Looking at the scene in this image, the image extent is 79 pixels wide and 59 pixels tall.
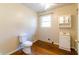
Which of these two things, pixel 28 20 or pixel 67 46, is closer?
pixel 67 46

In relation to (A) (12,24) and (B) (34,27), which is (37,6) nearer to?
(B) (34,27)

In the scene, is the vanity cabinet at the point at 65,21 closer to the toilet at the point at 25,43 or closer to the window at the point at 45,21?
the window at the point at 45,21

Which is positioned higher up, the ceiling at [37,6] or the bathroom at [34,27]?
the ceiling at [37,6]

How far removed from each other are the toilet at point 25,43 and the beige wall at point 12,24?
65mm

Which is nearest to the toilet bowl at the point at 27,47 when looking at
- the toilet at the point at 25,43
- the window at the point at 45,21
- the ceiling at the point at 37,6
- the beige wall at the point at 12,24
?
the toilet at the point at 25,43

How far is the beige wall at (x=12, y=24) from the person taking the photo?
1438mm

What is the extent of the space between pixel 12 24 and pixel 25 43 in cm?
36

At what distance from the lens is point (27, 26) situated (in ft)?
4.97

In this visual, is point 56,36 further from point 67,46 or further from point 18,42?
point 18,42

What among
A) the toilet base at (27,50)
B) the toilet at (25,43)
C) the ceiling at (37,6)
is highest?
the ceiling at (37,6)

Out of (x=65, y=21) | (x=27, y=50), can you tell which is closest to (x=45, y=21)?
(x=65, y=21)

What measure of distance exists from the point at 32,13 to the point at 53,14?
0.34 m
